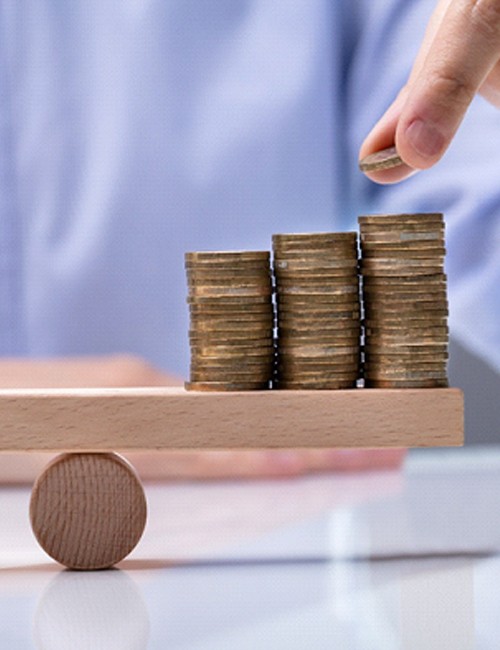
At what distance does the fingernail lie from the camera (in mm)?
1139

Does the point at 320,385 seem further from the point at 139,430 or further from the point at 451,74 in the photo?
the point at 451,74

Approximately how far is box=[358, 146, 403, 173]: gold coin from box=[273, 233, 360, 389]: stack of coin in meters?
0.06

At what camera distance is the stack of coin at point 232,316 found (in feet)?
4.11

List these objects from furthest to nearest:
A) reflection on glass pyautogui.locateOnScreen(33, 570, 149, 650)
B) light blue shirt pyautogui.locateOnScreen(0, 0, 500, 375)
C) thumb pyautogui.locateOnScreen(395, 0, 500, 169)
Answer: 1. light blue shirt pyautogui.locateOnScreen(0, 0, 500, 375)
2. thumb pyautogui.locateOnScreen(395, 0, 500, 169)
3. reflection on glass pyautogui.locateOnScreen(33, 570, 149, 650)

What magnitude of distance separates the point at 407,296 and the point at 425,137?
16 cm

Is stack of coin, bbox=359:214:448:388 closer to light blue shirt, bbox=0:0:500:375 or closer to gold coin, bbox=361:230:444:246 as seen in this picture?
gold coin, bbox=361:230:444:246

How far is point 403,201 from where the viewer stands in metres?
2.13

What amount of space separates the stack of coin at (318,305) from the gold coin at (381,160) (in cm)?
6

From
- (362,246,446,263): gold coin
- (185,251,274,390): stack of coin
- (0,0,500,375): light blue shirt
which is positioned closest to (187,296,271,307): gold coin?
(185,251,274,390): stack of coin

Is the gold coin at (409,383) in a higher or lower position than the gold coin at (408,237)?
lower

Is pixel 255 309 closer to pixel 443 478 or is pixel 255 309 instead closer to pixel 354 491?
pixel 354 491

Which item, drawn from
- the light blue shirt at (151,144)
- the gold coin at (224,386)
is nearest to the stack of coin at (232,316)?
the gold coin at (224,386)

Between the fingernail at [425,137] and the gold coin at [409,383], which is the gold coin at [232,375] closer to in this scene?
the gold coin at [409,383]

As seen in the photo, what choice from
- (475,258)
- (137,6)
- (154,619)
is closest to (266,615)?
(154,619)
